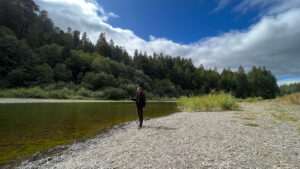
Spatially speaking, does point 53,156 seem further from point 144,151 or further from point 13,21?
point 13,21

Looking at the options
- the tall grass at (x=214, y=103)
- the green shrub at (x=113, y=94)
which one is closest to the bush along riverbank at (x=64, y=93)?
the green shrub at (x=113, y=94)

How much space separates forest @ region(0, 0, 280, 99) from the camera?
1882 inches

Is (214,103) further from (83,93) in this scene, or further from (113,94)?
(83,93)

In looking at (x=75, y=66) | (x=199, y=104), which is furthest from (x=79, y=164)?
(x=75, y=66)

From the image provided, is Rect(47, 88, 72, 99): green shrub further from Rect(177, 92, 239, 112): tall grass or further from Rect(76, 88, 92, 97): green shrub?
Rect(177, 92, 239, 112): tall grass

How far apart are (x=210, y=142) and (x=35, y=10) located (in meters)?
126

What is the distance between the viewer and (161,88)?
84.2 metres

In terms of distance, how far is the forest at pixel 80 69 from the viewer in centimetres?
4781

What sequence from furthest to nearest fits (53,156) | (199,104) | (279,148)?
(199,104), (53,156), (279,148)

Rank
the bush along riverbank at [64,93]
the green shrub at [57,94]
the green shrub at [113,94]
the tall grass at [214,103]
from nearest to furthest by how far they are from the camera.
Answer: the tall grass at [214,103] → the bush along riverbank at [64,93] → the green shrub at [57,94] → the green shrub at [113,94]

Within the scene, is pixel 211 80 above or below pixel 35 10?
below

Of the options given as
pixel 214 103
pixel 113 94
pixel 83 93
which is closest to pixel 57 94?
pixel 83 93

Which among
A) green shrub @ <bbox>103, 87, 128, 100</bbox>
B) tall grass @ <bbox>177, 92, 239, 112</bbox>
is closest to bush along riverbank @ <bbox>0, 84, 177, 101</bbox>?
green shrub @ <bbox>103, 87, 128, 100</bbox>

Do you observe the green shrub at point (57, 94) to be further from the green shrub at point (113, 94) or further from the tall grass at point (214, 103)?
the tall grass at point (214, 103)
